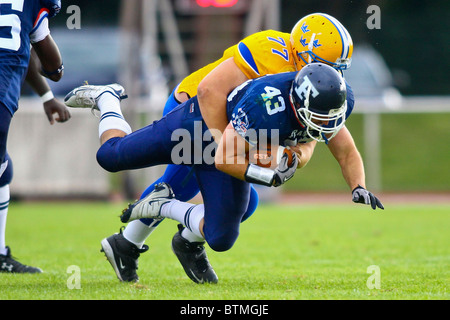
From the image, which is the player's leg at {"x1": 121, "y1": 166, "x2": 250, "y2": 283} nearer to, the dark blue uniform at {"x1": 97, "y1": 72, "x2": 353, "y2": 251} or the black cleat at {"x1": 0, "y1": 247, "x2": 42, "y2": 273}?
the dark blue uniform at {"x1": 97, "y1": 72, "x2": 353, "y2": 251}

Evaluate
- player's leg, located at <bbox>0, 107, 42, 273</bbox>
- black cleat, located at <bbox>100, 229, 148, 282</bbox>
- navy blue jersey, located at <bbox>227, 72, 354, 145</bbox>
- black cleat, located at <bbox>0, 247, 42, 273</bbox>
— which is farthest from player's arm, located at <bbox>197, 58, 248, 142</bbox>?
black cleat, located at <bbox>0, 247, 42, 273</bbox>

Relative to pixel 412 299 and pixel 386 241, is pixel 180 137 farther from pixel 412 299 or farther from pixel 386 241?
pixel 386 241

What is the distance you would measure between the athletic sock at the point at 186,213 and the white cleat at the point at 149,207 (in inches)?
1.5

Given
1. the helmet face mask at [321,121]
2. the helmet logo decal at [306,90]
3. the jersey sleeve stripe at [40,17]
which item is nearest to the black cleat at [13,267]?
the jersey sleeve stripe at [40,17]

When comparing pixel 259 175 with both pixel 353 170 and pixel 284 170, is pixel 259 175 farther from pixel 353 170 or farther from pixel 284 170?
pixel 353 170

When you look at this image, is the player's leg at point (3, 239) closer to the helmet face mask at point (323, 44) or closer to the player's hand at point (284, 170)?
the player's hand at point (284, 170)

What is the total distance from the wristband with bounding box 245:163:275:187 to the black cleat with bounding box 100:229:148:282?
1.07 metres

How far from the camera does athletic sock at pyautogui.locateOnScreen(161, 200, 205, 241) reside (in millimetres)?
4023

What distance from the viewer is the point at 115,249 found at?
14.1ft

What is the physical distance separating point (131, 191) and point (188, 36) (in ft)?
15.0

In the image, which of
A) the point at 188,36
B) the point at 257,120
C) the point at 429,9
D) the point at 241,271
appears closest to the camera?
the point at 257,120

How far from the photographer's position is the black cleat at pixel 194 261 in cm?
416

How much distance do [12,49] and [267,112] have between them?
4.54 ft
